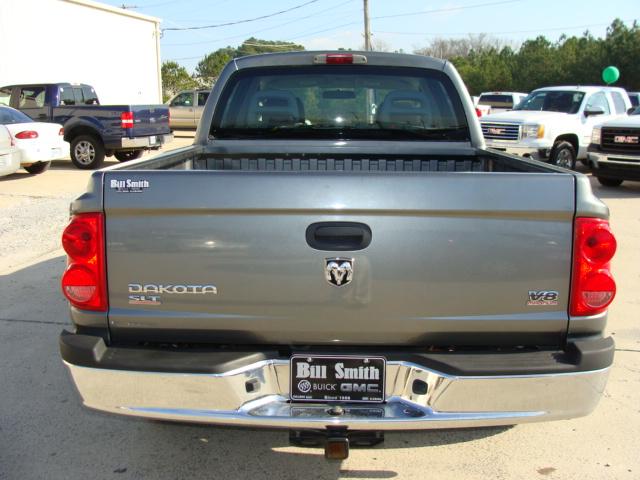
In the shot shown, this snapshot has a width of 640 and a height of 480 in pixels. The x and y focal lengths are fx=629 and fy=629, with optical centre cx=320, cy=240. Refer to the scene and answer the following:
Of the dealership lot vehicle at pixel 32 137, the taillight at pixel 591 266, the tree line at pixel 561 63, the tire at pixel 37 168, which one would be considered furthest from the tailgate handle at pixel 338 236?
the tree line at pixel 561 63

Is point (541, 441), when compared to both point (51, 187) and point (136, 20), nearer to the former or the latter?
point (51, 187)

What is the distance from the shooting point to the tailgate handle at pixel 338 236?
233cm

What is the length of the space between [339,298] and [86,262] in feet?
3.26

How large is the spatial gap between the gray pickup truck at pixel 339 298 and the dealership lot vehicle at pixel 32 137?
10681 mm

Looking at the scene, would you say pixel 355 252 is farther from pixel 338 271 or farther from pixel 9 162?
pixel 9 162

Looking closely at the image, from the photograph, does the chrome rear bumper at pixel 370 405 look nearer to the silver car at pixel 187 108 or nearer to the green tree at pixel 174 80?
the silver car at pixel 187 108

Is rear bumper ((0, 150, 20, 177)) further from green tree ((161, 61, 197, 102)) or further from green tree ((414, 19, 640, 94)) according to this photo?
green tree ((414, 19, 640, 94))

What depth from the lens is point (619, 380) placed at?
13.3 feet

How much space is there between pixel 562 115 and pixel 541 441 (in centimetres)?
1160

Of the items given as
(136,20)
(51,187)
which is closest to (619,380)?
(51,187)

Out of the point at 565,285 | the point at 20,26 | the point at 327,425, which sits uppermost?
the point at 20,26

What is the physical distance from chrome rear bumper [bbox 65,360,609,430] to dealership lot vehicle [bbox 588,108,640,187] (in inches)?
422

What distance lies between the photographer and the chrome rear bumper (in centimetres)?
236

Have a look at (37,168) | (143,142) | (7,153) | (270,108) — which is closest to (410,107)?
(270,108)
